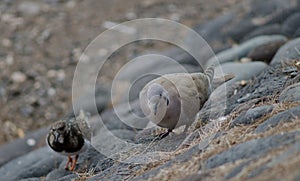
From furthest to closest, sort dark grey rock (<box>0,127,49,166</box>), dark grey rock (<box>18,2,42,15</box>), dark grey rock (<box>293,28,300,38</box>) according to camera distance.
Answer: dark grey rock (<box>18,2,42,15</box>) < dark grey rock (<box>293,28,300,38</box>) < dark grey rock (<box>0,127,49,166</box>)

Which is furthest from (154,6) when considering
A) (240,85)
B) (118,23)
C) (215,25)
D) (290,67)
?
(290,67)

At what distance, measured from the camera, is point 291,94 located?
525 cm

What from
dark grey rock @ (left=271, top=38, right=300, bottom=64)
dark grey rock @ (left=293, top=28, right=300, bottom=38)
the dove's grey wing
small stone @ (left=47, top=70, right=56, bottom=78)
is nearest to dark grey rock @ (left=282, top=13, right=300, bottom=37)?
dark grey rock @ (left=293, top=28, right=300, bottom=38)

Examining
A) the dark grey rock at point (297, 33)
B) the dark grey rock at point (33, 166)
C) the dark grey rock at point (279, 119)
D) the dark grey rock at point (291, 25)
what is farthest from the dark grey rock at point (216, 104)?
the dark grey rock at point (291, 25)

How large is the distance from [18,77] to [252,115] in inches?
290

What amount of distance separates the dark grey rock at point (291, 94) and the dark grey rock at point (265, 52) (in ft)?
10.4

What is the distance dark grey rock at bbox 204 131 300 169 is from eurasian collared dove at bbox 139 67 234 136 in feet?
4.10

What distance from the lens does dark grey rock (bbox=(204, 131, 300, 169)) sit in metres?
4.01

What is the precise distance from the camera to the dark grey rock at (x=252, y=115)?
5086mm

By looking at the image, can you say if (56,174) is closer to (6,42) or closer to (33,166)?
(33,166)

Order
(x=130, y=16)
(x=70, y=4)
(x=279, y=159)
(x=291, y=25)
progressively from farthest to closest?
(x=70, y=4), (x=130, y=16), (x=291, y=25), (x=279, y=159)

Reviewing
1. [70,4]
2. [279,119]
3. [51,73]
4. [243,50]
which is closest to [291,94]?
[279,119]

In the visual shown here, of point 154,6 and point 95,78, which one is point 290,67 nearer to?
point 95,78

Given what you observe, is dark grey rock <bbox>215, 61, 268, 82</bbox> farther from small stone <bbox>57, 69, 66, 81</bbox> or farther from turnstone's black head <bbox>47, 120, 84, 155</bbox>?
small stone <bbox>57, 69, 66, 81</bbox>
